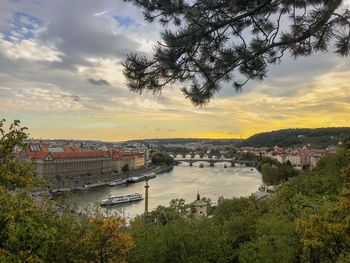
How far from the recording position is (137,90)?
13.0ft

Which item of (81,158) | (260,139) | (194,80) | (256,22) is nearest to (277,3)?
(256,22)

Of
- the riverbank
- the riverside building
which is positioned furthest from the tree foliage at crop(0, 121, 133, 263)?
the riverside building

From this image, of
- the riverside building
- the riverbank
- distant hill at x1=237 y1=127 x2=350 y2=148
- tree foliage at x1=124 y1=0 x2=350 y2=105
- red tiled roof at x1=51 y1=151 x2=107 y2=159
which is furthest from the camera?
distant hill at x1=237 y1=127 x2=350 y2=148

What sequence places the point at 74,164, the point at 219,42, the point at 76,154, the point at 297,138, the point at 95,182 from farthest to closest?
the point at 297,138 < the point at 76,154 < the point at 74,164 < the point at 95,182 < the point at 219,42

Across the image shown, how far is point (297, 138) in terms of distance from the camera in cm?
10456

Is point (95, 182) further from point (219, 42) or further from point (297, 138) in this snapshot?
point (297, 138)

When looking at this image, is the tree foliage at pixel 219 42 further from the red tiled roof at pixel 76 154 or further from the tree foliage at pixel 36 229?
the red tiled roof at pixel 76 154

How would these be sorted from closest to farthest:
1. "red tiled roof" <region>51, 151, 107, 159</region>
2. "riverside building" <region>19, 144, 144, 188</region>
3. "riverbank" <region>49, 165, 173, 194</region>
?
"riverbank" <region>49, 165, 173, 194</region> < "riverside building" <region>19, 144, 144, 188</region> < "red tiled roof" <region>51, 151, 107, 159</region>

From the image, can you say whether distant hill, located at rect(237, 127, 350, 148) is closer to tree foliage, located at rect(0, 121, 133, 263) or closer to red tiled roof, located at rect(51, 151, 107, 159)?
red tiled roof, located at rect(51, 151, 107, 159)

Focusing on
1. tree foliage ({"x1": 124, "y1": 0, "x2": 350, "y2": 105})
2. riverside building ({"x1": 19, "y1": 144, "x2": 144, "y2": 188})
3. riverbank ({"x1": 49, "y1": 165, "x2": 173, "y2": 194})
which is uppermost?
tree foliage ({"x1": 124, "y1": 0, "x2": 350, "y2": 105})

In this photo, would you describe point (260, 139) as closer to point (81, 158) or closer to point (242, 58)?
point (81, 158)

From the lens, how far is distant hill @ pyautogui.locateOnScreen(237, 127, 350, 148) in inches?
3696

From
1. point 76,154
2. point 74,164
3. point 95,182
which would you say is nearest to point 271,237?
point 95,182

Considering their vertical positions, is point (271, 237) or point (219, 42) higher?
point (219, 42)
